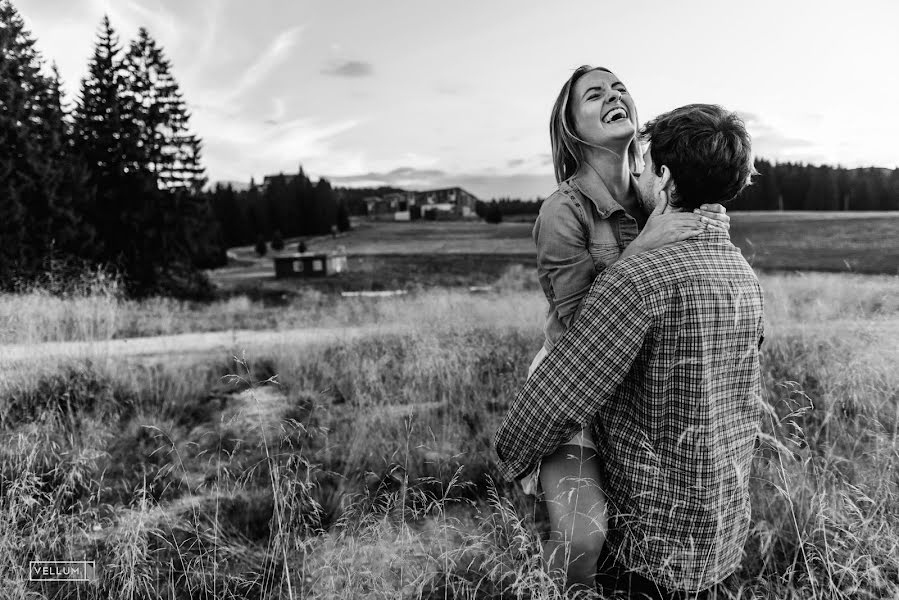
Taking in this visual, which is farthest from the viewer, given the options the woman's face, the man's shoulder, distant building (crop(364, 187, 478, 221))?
distant building (crop(364, 187, 478, 221))

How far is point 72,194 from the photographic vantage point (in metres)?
23.1

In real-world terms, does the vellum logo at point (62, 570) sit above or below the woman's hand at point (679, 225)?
below

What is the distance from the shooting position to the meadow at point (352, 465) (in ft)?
7.93

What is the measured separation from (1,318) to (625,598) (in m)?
8.65

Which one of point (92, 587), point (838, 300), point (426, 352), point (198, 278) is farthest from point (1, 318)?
point (198, 278)

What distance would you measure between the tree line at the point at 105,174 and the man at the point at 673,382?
73.5ft

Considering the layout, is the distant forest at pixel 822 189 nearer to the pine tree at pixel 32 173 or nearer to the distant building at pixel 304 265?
the distant building at pixel 304 265

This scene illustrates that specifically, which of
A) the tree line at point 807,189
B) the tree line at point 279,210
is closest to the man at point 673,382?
the tree line at point 807,189

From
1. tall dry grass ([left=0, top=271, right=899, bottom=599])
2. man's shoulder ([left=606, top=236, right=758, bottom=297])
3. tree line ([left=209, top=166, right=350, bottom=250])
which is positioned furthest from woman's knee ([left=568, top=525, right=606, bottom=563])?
tree line ([left=209, top=166, right=350, bottom=250])

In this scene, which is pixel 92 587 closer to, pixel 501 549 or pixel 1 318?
pixel 501 549

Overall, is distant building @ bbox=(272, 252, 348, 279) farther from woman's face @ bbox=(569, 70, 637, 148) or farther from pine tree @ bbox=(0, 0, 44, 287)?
woman's face @ bbox=(569, 70, 637, 148)

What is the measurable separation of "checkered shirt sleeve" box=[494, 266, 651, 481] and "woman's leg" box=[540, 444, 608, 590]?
16 centimetres

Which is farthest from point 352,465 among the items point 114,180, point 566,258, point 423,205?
point 423,205

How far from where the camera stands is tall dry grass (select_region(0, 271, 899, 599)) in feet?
Result: 7.88
